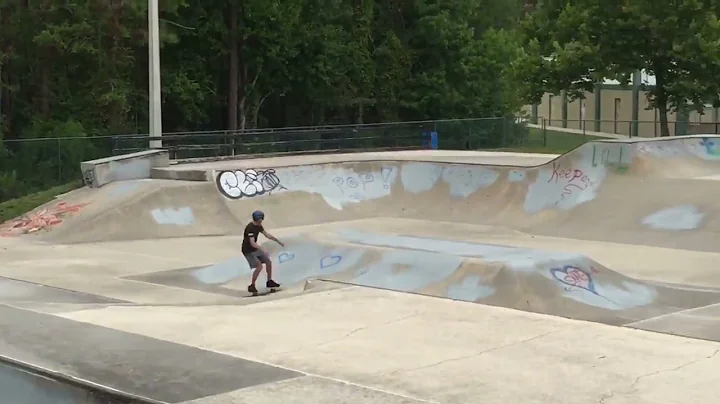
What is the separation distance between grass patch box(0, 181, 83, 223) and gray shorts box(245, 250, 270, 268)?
38.2 ft

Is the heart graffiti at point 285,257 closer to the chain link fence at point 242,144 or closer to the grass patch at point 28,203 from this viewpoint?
the grass patch at point 28,203

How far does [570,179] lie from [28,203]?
13.4 m

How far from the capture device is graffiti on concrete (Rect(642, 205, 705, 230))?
19.2 m

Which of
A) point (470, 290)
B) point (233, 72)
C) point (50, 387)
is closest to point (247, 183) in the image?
point (470, 290)

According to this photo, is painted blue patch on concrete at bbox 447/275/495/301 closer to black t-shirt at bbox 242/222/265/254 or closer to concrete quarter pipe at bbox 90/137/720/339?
concrete quarter pipe at bbox 90/137/720/339

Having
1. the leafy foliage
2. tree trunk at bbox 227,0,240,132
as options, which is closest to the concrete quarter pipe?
the leafy foliage

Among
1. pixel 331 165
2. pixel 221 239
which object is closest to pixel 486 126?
pixel 331 165

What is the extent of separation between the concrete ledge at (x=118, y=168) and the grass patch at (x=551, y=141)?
19489mm

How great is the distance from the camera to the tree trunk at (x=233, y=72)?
41406mm

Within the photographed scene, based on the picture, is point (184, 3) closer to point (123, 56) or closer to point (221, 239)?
point (123, 56)

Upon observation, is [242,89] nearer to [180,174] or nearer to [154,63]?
[154,63]

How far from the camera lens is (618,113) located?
5719 centimetres

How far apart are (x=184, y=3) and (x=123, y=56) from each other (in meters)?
3.24

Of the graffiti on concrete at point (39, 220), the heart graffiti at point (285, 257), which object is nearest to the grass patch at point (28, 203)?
the graffiti on concrete at point (39, 220)
